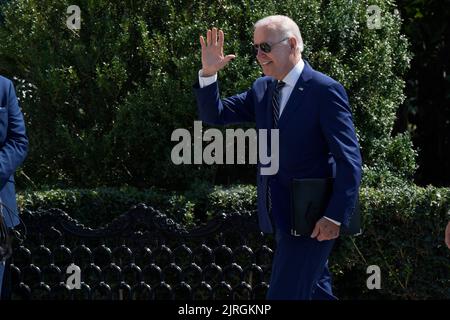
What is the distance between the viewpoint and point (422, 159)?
31.7ft

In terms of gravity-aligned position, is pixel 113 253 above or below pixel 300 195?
below

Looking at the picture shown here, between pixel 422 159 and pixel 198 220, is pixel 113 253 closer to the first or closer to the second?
pixel 198 220

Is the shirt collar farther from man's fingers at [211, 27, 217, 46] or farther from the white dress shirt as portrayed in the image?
man's fingers at [211, 27, 217, 46]

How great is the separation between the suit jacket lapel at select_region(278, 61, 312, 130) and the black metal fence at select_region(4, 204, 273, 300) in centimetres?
134

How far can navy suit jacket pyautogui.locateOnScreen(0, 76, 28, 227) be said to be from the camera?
18.3 feet

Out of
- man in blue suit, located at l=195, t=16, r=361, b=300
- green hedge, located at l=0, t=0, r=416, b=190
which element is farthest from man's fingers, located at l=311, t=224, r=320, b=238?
green hedge, located at l=0, t=0, r=416, b=190

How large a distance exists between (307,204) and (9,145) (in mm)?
1831

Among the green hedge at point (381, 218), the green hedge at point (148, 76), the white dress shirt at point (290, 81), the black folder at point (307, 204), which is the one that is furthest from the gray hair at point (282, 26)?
the green hedge at point (148, 76)

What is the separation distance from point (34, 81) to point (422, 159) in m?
3.92

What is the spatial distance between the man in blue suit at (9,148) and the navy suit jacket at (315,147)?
1453 millimetres

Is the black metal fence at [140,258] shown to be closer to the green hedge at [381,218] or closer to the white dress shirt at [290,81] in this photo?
the green hedge at [381,218]

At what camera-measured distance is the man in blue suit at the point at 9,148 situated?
5582 millimetres

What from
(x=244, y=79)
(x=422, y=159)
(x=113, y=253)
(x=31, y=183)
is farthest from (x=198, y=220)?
(x=422, y=159)
